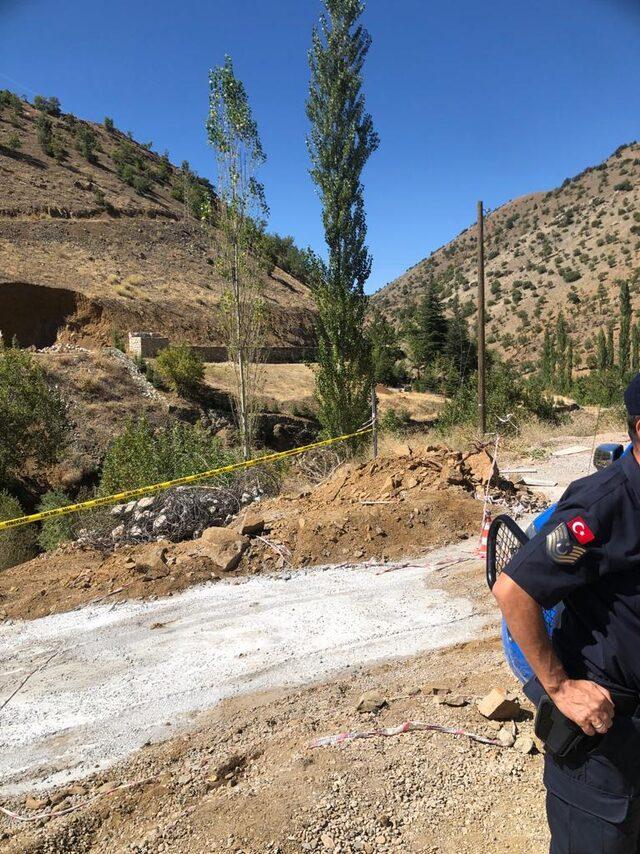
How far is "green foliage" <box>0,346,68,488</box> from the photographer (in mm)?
18469

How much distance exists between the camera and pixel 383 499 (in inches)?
323

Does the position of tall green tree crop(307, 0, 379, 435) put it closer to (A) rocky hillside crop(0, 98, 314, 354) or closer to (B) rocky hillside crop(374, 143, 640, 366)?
(A) rocky hillside crop(0, 98, 314, 354)

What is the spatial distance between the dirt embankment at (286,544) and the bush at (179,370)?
70.8ft

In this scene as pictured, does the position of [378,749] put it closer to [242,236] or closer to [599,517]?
[599,517]

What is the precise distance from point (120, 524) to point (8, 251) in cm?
3634

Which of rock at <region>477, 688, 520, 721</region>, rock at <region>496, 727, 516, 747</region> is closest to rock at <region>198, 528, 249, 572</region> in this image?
rock at <region>477, 688, 520, 721</region>

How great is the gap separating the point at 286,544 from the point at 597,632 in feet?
18.8

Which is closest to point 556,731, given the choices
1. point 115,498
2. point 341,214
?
→ point 115,498

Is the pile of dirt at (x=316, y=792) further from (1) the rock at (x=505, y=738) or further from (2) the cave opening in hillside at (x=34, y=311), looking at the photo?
(2) the cave opening in hillside at (x=34, y=311)

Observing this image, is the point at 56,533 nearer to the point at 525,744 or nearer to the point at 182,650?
the point at 182,650

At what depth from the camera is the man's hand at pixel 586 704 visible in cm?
157

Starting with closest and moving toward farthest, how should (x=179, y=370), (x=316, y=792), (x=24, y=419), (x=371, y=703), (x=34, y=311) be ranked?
(x=316, y=792), (x=371, y=703), (x=24, y=419), (x=179, y=370), (x=34, y=311)

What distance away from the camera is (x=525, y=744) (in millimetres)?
2906

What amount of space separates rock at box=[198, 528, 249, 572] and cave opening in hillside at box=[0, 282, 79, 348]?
30995 millimetres
